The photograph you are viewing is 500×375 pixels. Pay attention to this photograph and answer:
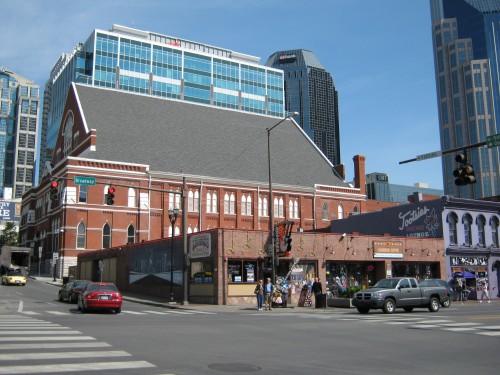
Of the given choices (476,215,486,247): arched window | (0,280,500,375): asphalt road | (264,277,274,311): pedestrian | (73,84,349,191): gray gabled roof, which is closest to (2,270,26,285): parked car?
(73,84,349,191): gray gabled roof

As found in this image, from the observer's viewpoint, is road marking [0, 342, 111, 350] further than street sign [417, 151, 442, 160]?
No

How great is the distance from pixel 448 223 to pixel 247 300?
20.1 metres

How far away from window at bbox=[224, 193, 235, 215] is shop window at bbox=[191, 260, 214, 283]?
32.6m

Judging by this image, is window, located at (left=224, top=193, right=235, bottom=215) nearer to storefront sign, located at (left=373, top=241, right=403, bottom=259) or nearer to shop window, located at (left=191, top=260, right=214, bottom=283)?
storefront sign, located at (left=373, top=241, right=403, bottom=259)

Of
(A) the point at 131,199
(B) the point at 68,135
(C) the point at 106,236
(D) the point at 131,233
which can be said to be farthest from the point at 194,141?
(C) the point at 106,236

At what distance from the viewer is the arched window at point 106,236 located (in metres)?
62.6

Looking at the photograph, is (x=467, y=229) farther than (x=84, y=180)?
Yes

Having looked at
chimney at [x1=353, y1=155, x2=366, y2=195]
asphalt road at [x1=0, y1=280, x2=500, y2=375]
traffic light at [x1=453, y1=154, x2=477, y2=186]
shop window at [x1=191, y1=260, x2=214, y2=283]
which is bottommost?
asphalt road at [x1=0, y1=280, x2=500, y2=375]

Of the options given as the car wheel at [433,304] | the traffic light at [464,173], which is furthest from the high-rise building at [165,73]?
the traffic light at [464,173]

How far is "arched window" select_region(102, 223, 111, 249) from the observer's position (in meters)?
62.6

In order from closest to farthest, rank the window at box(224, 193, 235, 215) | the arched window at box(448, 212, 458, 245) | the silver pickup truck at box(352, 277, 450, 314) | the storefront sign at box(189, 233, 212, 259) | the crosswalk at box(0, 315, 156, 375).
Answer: the crosswalk at box(0, 315, 156, 375), the silver pickup truck at box(352, 277, 450, 314), the storefront sign at box(189, 233, 212, 259), the arched window at box(448, 212, 458, 245), the window at box(224, 193, 235, 215)

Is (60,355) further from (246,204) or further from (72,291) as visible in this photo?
(246,204)

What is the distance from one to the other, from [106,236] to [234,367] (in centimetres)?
5488

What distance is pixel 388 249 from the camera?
40906mm
